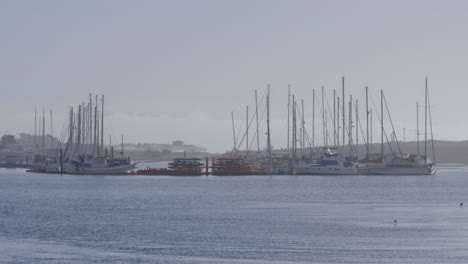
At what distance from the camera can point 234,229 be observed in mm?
65875

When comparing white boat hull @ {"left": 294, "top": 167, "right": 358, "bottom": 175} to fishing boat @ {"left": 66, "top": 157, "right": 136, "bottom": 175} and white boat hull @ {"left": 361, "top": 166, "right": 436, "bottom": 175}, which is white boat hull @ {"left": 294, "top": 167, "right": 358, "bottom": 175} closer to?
white boat hull @ {"left": 361, "top": 166, "right": 436, "bottom": 175}

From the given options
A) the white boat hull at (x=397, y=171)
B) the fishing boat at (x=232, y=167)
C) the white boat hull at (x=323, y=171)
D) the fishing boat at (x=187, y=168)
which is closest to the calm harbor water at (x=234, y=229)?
the white boat hull at (x=323, y=171)

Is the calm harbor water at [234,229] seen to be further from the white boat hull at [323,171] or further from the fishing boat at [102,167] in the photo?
the fishing boat at [102,167]

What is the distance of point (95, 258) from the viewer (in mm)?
50281

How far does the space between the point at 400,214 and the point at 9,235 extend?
105 ft

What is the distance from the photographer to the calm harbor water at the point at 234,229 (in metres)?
51.3

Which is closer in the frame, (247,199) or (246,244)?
(246,244)

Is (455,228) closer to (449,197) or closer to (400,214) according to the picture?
(400,214)

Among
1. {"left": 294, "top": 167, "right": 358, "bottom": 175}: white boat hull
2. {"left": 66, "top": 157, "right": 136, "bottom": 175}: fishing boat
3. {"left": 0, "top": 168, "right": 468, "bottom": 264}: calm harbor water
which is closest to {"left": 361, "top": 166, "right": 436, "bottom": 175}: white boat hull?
{"left": 294, "top": 167, "right": 358, "bottom": 175}: white boat hull

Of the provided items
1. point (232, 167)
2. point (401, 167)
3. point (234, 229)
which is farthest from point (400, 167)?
point (234, 229)

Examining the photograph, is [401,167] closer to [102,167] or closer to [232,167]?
[232,167]

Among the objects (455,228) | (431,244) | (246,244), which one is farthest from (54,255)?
A: (455,228)

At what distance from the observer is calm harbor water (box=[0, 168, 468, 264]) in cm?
5134

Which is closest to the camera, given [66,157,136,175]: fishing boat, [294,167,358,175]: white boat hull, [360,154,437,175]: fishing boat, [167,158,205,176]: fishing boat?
[294,167,358,175]: white boat hull
